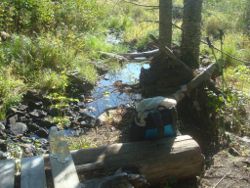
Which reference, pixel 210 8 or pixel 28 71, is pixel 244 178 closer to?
pixel 28 71

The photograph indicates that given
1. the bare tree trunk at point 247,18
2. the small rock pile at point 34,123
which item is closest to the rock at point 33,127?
the small rock pile at point 34,123

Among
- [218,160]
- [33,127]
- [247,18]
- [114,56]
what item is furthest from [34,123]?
[247,18]

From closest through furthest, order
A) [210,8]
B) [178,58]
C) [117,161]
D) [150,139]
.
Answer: [117,161]
[150,139]
[178,58]
[210,8]

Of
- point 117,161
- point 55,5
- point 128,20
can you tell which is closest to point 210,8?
point 128,20

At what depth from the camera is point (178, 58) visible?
290 inches

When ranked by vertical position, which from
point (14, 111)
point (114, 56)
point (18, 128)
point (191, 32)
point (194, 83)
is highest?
point (191, 32)

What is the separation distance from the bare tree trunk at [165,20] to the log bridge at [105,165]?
138 inches

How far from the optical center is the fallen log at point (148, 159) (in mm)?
4277

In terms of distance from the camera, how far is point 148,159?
442 cm

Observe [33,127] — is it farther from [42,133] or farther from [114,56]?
[114,56]

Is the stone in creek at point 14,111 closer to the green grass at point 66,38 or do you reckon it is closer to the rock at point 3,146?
the green grass at point 66,38

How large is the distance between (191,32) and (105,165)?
372 centimetres

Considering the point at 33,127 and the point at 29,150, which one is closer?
the point at 29,150

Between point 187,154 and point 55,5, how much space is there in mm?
8032
